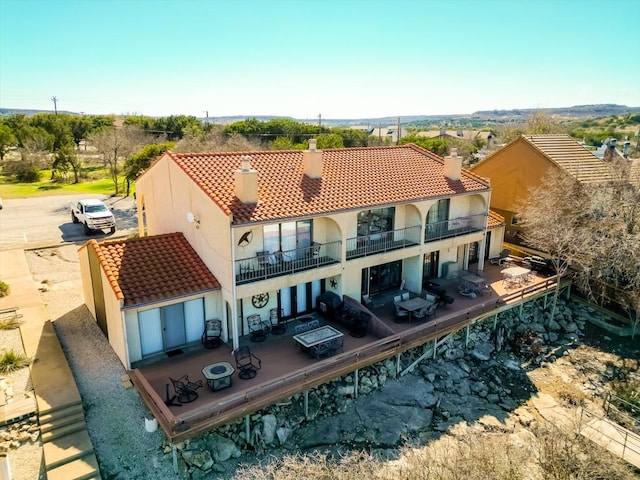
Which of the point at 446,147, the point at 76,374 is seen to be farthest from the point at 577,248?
the point at 446,147

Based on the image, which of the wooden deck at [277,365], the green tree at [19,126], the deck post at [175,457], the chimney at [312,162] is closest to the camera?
the deck post at [175,457]

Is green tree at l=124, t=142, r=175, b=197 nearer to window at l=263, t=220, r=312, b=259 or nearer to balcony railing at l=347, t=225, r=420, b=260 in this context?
window at l=263, t=220, r=312, b=259

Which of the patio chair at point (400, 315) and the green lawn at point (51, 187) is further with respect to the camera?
the green lawn at point (51, 187)

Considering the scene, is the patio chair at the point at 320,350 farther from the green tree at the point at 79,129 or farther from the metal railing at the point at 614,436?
the green tree at the point at 79,129

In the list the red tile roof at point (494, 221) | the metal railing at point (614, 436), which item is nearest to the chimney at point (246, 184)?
the metal railing at point (614, 436)

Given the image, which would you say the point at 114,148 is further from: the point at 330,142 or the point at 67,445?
the point at 67,445

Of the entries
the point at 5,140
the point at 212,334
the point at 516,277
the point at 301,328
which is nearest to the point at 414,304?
the point at 301,328

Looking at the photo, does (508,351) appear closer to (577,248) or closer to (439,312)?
(439,312)
